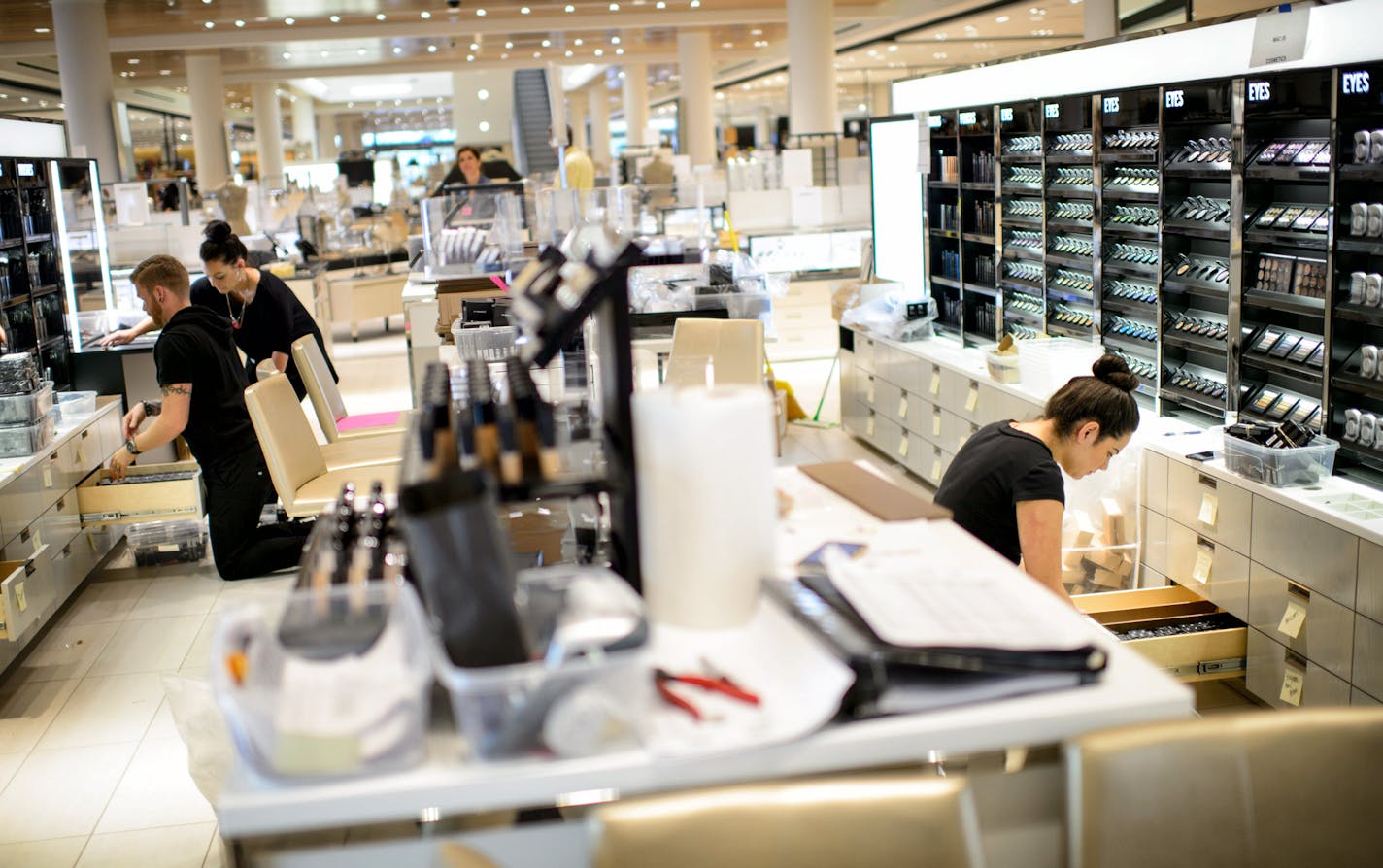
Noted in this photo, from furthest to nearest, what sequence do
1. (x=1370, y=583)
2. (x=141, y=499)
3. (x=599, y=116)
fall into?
(x=599, y=116), (x=141, y=499), (x=1370, y=583)

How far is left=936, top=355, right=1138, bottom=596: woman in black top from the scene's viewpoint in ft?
9.59

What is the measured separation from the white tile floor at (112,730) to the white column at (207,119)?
1724cm

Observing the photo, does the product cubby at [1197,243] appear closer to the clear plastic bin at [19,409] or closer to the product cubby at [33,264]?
the clear plastic bin at [19,409]

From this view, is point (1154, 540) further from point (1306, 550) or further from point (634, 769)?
point (634, 769)

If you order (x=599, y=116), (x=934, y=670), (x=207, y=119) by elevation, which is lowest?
(x=934, y=670)

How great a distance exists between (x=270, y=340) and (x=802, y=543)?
201 inches

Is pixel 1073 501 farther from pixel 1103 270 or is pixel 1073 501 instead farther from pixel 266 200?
pixel 266 200

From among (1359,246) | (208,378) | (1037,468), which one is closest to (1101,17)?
(1359,246)

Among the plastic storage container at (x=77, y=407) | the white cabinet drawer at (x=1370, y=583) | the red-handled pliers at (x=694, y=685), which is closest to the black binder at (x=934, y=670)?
the red-handled pliers at (x=694, y=685)

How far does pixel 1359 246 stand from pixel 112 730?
399 centimetres

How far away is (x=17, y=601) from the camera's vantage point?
415cm

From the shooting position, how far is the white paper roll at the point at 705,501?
1.59m

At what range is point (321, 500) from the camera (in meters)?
4.33

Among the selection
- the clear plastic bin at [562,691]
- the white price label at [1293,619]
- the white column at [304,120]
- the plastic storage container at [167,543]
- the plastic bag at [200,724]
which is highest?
the white column at [304,120]
